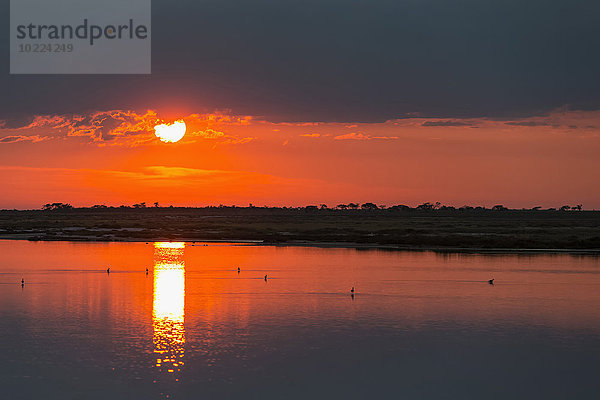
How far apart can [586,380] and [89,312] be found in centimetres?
2422

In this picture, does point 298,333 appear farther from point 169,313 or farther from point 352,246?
point 352,246

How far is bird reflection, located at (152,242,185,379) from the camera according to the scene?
2522 centimetres

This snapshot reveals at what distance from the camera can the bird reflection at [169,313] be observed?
82.7 ft

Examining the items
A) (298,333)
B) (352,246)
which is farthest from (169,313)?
(352,246)

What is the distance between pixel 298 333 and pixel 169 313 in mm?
8442

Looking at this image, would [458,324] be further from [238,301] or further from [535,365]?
[238,301]

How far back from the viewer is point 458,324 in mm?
33344

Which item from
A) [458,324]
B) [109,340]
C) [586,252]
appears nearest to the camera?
[109,340]

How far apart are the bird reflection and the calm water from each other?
111 millimetres

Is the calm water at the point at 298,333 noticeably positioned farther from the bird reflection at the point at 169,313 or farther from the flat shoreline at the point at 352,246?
the flat shoreline at the point at 352,246

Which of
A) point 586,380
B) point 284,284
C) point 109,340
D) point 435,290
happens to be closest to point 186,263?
point 284,284

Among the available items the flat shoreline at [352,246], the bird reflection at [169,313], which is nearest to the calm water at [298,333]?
the bird reflection at [169,313]

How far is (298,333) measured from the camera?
30.6 metres

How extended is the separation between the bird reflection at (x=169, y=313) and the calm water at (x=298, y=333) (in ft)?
0.36
